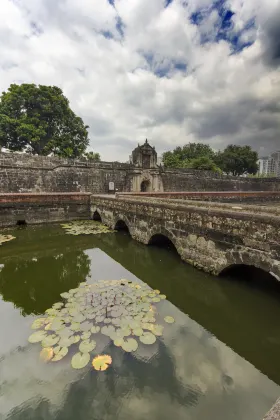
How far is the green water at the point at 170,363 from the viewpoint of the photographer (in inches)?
82.5

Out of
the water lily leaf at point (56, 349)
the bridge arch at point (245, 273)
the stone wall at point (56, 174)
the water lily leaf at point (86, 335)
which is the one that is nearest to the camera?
the water lily leaf at point (56, 349)

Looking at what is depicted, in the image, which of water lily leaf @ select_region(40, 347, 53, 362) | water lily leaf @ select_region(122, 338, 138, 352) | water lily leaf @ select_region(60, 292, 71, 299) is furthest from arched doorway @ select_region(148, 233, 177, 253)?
water lily leaf @ select_region(40, 347, 53, 362)

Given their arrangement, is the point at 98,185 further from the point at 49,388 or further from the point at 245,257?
the point at 49,388

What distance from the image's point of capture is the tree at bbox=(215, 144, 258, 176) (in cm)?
3912

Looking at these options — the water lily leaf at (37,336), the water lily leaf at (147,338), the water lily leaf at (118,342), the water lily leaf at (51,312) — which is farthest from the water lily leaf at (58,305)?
the water lily leaf at (147,338)

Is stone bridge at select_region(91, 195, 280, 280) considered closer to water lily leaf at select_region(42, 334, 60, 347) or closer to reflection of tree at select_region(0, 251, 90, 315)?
reflection of tree at select_region(0, 251, 90, 315)

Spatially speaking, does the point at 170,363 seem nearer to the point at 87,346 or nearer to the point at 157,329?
the point at 157,329

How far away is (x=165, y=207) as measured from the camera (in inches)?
236

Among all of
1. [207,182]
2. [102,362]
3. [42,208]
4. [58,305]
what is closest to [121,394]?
[102,362]

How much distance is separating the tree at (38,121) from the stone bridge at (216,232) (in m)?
20.2

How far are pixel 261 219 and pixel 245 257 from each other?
79 centimetres

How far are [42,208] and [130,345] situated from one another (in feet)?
30.0

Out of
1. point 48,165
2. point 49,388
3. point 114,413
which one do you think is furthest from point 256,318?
point 48,165

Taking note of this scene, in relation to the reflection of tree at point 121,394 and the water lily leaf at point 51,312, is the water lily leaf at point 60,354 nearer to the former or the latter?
the reflection of tree at point 121,394
